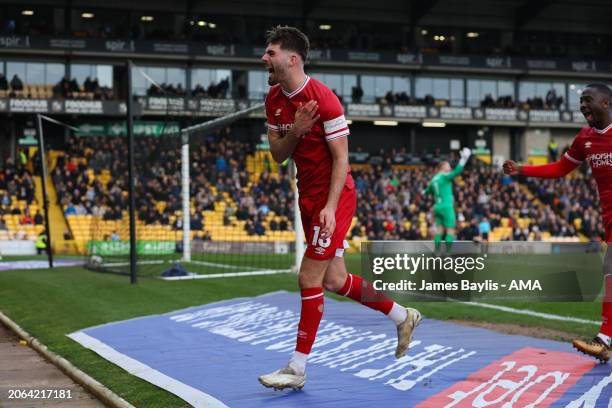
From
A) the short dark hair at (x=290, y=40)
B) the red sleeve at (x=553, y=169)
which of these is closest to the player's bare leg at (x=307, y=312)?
the short dark hair at (x=290, y=40)

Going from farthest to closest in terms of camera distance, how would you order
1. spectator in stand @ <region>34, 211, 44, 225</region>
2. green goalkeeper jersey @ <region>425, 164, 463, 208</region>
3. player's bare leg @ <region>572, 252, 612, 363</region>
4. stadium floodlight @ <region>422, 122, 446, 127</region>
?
stadium floodlight @ <region>422, 122, 446, 127</region>, spectator in stand @ <region>34, 211, 44, 225</region>, green goalkeeper jersey @ <region>425, 164, 463, 208</region>, player's bare leg @ <region>572, 252, 612, 363</region>

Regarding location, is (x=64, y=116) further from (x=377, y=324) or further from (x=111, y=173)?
(x=377, y=324)

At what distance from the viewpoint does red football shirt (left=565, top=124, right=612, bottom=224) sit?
6691mm

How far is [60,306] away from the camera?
11.5 m

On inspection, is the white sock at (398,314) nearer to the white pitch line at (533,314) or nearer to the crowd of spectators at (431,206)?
the white pitch line at (533,314)

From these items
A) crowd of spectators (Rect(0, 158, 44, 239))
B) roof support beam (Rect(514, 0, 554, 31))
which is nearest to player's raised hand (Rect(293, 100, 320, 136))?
crowd of spectators (Rect(0, 158, 44, 239))

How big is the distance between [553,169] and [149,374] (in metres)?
3.94

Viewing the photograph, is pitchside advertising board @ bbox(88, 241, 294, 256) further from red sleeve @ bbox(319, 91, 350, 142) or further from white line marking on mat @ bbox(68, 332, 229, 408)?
red sleeve @ bbox(319, 91, 350, 142)

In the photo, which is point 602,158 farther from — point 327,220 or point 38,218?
point 38,218

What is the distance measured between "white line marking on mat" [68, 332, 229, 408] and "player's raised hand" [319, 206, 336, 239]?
4.10 ft

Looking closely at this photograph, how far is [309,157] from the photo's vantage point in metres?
5.48

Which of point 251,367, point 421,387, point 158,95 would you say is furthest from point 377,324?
point 158,95

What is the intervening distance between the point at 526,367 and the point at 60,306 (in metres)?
7.38

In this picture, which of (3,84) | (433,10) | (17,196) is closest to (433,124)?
(433,10)
